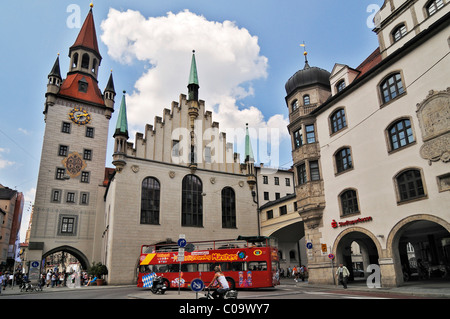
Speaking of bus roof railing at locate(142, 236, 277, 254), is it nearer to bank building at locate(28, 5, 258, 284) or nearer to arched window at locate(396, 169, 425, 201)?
arched window at locate(396, 169, 425, 201)

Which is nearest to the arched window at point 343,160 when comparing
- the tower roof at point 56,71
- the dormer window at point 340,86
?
the dormer window at point 340,86

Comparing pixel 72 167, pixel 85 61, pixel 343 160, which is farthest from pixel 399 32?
pixel 85 61

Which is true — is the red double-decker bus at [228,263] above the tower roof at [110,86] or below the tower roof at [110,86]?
below

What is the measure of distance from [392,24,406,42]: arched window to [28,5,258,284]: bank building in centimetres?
2493

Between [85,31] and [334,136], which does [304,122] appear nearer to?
[334,136]

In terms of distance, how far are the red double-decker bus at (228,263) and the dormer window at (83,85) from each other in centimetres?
3177

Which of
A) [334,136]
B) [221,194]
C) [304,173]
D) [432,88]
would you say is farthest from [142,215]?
[432,88]

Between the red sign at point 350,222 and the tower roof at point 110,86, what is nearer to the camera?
the red sign at point 350,222

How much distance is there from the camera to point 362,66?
92.7 ft

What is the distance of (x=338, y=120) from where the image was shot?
26109 mm

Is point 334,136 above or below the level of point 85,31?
below

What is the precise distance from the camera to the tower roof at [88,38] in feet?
169

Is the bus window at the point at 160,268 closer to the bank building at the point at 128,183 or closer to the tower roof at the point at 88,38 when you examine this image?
the bank building at the point at 128,183
